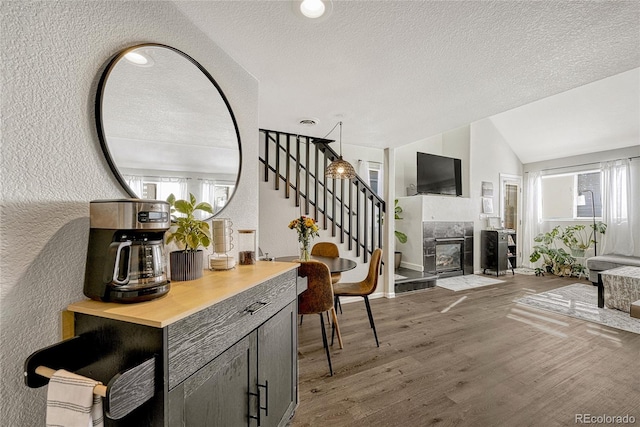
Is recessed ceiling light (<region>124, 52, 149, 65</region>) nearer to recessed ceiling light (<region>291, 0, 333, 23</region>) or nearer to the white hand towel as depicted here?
recessed ceiling light (<region>291, 0, 333, 23</region>)

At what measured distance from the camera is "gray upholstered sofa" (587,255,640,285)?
4445 millimetres

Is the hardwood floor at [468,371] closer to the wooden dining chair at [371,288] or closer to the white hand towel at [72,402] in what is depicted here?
the wooden dining chair at [371,288]

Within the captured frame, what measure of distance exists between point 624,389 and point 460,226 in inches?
160

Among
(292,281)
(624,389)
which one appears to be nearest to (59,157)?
(292,281)

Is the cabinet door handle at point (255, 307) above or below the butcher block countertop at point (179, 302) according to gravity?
below

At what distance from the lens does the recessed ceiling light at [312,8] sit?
1.35m

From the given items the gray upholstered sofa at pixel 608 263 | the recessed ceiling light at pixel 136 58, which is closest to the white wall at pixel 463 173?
the gray upholstered sofa at pixel 608 263

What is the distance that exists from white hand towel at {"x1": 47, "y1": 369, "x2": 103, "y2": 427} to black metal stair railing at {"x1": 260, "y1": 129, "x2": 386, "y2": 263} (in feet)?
9.54

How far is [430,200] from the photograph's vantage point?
17.7 feet

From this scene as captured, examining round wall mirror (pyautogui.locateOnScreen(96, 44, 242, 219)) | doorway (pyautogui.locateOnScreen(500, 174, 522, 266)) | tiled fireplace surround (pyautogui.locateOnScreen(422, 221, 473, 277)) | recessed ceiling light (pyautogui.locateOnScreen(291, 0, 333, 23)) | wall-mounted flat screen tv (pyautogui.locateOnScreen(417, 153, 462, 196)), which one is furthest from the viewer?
doorway (pyautogui.locateOnScreen(500, 174, 522, 266))

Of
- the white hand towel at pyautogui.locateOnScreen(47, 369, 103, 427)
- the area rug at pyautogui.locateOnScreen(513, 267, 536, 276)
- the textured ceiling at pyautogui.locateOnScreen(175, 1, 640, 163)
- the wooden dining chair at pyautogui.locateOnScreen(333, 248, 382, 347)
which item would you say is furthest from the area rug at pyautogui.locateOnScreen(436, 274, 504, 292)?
the white hand towel at pyautogui.locateOnScreen(47, 369, 103, 427)

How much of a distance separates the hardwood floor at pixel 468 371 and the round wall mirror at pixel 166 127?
5.14 feet

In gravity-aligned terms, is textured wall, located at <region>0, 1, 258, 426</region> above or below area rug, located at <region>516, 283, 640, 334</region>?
above

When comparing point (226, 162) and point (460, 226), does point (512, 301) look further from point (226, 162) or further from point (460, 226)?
point (226, 162)
